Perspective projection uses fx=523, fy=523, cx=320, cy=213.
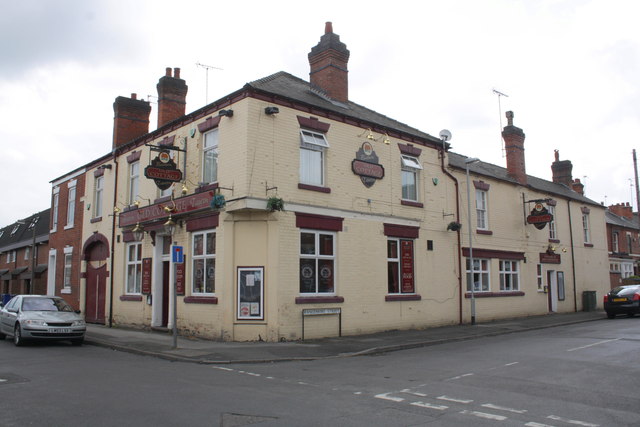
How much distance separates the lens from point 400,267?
19.2 m

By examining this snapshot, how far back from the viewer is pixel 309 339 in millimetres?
15883

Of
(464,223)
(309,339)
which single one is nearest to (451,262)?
(464,223)

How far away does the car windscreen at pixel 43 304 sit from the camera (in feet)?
52.7

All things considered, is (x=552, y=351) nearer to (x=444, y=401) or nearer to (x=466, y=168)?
(x=444, y=401)

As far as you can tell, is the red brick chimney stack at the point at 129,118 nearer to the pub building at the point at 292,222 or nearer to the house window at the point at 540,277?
the pub building at the point at 292,222

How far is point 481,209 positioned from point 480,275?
3075 millimetres

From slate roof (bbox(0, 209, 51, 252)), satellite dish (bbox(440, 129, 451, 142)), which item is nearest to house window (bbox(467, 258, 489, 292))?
satellite dish (bbox(440, 129, 451, 142))

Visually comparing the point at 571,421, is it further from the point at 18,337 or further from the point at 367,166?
the point at 18,337

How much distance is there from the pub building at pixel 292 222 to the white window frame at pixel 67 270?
1361 millimetres

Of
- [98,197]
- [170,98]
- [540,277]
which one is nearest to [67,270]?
[98,197]

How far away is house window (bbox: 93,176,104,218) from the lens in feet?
78.8

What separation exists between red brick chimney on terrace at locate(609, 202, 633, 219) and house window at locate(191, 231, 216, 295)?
41.4 metres

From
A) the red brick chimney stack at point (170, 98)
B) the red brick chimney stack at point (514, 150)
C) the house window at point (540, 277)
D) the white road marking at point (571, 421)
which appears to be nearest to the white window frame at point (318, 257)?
the red brick chimney stack at point (170, 98)

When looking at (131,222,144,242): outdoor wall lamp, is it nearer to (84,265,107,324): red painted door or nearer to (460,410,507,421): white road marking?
(84,265,107,324): red painted door
